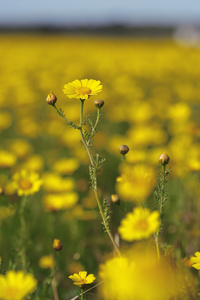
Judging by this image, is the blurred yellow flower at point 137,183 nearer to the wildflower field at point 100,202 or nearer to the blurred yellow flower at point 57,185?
the wildflower field at point 100,202

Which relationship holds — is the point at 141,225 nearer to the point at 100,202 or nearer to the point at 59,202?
the point at 59,202

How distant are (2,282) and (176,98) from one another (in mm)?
3981

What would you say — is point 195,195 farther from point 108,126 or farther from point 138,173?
point 108,126

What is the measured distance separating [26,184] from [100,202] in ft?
2.16

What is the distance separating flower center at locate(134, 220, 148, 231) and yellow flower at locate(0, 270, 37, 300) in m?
0.21

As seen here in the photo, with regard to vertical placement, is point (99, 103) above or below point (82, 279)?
above

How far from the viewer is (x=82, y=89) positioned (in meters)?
0.98

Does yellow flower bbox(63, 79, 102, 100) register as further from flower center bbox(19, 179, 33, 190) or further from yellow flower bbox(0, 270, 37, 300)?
flower center bbox(19, 179, 33, 190)

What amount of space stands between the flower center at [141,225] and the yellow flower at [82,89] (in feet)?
1.14

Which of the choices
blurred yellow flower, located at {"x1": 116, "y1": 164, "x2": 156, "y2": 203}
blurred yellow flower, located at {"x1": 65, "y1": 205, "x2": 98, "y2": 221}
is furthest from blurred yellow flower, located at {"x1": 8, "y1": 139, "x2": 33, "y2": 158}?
blurred yellow flower, located at {"x1": 116, "y1": 164, "x2": 156, "y2": 203}

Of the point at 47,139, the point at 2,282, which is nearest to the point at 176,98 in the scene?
the point at 47,139

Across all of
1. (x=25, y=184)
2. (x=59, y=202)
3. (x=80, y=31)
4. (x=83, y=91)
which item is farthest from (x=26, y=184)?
(x=80, y=31)

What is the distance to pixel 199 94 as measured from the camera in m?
3.99

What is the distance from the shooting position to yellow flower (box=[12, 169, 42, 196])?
56.9 inches
